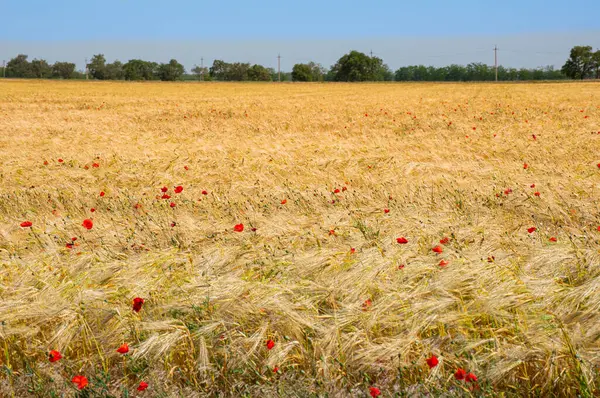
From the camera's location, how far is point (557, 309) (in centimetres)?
244

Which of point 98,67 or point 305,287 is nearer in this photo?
point 305,287

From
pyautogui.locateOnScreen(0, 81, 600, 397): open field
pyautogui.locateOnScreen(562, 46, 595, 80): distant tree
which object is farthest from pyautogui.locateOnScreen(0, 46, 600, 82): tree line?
pyautogui.locateOnScreen(0, 81, 600, 397): open field

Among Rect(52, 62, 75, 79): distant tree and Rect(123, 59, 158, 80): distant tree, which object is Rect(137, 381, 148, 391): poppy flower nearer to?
Rect(123, 59, 158, 80): distant tree

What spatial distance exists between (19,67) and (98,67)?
17448 mm

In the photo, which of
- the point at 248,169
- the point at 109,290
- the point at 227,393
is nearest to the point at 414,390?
the point at 227,393

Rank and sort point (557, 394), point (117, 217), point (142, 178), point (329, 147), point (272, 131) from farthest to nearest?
point (272, 131) < point (329, 147) < point (142, 178) < point (117, 217) < point (557, 394)

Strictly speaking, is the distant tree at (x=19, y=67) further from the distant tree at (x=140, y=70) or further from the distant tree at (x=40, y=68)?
the distant tree at (x=140, y=70)

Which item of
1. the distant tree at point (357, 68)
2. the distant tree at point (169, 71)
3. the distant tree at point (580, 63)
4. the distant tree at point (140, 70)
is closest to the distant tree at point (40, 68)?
the distant tree at point (140, 70)

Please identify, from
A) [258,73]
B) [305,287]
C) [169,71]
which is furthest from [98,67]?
[305,287]

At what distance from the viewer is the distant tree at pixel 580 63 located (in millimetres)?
84500

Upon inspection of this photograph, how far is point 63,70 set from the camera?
104 m

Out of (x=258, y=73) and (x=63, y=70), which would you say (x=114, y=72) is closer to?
(x=63, y=70)

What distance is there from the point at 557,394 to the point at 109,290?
2146 millimetres

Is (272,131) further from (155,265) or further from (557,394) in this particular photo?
(557,394)
